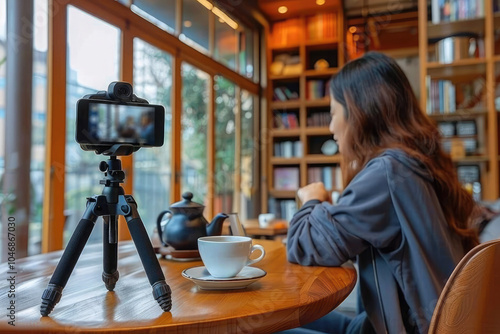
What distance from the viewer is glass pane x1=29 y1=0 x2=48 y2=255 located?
76.4 inches

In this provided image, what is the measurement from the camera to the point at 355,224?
900mm

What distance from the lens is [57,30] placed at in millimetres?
2039

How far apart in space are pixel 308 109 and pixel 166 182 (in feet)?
8.05

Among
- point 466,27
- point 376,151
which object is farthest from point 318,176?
point 376,151

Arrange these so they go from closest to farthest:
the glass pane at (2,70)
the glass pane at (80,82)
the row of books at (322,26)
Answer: the glass pane at (2,70) < the glass pane at (80,82) < the row of books at (322,26)

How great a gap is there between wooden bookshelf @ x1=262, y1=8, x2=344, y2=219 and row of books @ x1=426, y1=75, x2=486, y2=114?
1.60 m

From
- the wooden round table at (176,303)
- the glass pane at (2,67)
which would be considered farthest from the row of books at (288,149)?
the wooden round table at (176,303)

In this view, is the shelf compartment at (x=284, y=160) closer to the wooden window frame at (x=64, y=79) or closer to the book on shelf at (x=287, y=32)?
the book on shelf at (x=287, y=32)

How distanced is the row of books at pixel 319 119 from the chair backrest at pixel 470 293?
4.18 metres

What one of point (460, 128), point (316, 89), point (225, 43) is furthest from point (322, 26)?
point (460, 128)

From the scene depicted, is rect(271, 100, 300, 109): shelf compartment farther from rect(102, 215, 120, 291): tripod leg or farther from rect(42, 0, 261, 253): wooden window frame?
rect(102, 215, 120, 291): tripod leg

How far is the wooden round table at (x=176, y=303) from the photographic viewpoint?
0.55 meters

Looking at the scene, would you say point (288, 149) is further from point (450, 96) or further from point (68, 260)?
point (68, 260)

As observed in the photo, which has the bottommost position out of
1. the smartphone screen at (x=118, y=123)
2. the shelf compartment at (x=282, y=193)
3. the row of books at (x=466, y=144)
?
the shelf compartment at (x=282, y=193)
